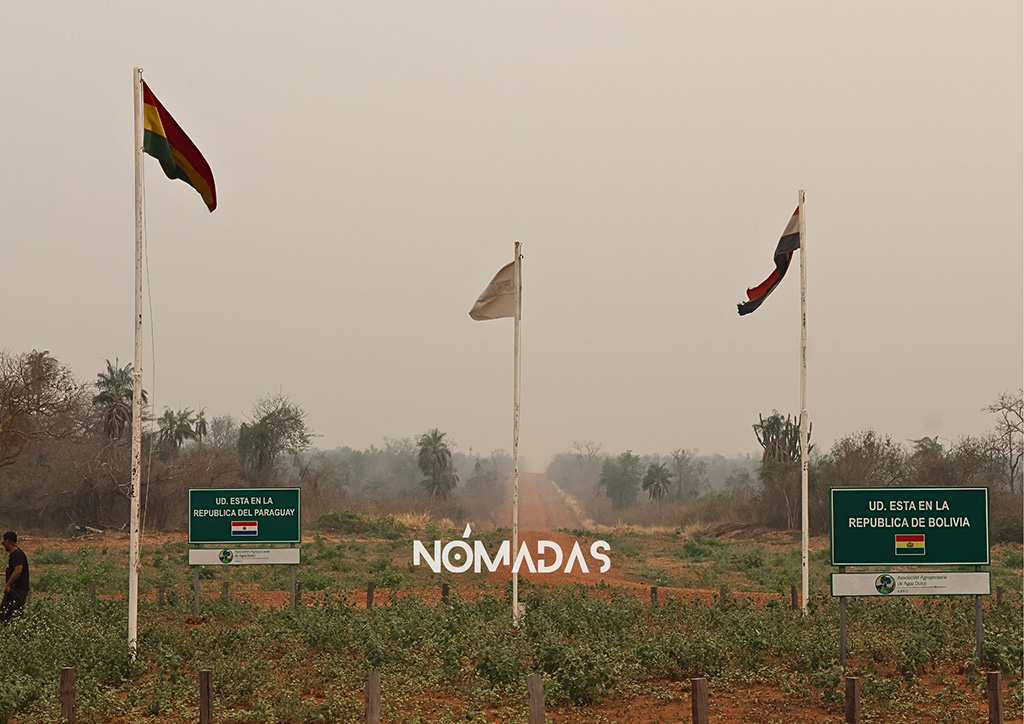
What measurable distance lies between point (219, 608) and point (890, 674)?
12254 mm

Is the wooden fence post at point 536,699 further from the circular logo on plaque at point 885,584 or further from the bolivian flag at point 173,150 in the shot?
the bolivian flag at point 173,150

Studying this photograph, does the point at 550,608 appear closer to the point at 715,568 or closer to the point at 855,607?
the point at 855,607

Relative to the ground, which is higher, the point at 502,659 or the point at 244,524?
the point at 244,524

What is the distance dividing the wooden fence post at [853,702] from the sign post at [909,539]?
3106 millimetres

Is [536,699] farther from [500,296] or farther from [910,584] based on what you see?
[500,296]

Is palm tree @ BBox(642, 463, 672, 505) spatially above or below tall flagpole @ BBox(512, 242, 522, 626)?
below

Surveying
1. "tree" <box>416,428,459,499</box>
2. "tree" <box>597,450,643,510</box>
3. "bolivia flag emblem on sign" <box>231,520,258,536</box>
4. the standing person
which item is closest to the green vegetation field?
the standing person

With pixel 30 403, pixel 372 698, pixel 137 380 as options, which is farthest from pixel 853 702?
pixel 30 403

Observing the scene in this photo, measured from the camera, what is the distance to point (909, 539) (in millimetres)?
13555

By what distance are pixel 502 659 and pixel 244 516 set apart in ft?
27.0

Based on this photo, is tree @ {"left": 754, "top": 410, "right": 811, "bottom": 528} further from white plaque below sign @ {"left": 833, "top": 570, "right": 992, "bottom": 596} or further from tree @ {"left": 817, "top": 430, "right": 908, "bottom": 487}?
white plaque below sign @ {"left": 833, "top": 570, "right": 992, "bottom": 596}

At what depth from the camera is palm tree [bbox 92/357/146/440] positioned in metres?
56.1

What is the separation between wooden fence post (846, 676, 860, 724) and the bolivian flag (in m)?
10.5

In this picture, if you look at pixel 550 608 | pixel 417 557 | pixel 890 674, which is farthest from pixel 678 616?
pixel 417 557
